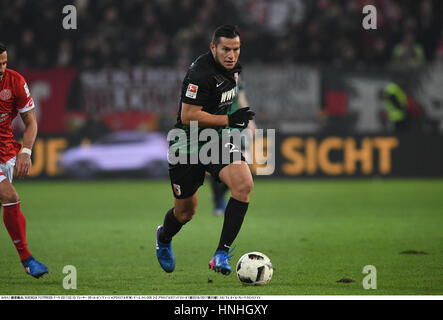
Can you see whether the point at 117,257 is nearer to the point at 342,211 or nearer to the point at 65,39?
the point at 342,211

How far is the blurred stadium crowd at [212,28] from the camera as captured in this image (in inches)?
767

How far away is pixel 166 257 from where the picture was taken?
707 centimetres

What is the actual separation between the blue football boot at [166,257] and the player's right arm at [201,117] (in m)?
1.17

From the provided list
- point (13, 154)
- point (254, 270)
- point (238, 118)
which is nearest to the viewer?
point (254, 270)

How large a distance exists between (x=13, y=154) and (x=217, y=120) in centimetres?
176

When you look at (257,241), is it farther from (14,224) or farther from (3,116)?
(3,116)

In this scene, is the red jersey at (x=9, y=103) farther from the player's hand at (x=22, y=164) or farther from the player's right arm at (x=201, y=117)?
the player's right arm at (x=201, y=117)

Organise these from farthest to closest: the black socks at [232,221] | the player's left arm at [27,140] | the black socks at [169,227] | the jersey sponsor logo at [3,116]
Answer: the black socks at [169,227] < the jersey sponsor logo at [3,116] < the player's left arm at [27,140] < the black socks at [232,221]

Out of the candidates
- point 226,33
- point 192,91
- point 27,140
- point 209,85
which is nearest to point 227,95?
point 209,85

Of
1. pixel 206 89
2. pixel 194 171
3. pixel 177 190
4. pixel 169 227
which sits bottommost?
pixel 169 227

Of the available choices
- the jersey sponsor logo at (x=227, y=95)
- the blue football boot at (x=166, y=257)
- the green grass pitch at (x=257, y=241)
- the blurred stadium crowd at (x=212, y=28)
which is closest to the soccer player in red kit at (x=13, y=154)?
the green grass pitch at (x=257, y=241)

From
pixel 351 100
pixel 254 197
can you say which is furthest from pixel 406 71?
pixel 254 197

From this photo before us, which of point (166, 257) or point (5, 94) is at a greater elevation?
point (5, 94)

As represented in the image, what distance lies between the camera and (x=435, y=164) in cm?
1781
